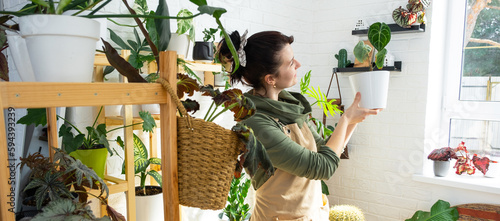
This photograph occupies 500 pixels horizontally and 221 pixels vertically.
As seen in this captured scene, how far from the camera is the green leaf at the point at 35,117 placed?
3.52 feet

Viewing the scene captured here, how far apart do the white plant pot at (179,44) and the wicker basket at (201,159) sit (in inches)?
38.0

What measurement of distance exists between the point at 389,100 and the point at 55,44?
231cm

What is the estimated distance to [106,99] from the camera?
57cm

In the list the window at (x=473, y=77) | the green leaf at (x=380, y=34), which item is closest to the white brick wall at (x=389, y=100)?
the window at (x=473, y=77)

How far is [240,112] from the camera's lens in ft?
2.37

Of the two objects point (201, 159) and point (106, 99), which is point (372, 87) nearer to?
point (201, 159)

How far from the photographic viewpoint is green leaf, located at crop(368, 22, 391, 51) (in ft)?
4.78

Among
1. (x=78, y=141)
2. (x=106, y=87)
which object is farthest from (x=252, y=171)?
(x=78, y=141)

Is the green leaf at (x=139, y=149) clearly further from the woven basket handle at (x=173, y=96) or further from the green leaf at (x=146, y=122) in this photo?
the woven basket handle at (x=173, y=96)

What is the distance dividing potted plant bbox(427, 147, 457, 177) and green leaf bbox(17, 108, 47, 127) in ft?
7.05

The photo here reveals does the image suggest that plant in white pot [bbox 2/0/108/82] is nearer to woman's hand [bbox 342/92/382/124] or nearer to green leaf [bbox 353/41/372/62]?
woman's hand [bbox 342/92/382/124]

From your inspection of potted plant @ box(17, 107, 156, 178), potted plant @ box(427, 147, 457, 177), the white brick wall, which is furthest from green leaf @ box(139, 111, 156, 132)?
potted plant @ box(427, 147, 457, 177)

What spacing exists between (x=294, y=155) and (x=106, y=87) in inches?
29.0

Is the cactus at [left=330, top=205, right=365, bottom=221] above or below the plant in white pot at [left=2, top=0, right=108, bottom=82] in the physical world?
below
